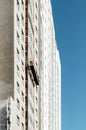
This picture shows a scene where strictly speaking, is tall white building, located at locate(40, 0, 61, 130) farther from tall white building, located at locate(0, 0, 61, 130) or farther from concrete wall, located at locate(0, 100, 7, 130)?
concrete wall, located at locate(0, 100, 7, 130)

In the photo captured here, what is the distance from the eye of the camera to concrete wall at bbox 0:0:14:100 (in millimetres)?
83938

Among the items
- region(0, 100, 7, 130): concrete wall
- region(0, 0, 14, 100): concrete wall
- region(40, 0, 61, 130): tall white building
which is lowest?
region(0, 100, 7, 130): concrete wall

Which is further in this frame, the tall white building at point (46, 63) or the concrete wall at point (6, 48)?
the tall white building at point (46, 63)

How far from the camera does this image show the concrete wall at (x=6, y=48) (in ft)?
275

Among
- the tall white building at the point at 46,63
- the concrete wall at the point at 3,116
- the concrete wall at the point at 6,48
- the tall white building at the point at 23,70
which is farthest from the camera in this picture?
the tall white building at the point at 46,63

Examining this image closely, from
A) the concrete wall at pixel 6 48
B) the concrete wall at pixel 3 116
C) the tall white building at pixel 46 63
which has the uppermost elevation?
the tall white building at pixel 46 63

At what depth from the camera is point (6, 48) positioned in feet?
285

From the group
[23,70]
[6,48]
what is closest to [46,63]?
[23,70]

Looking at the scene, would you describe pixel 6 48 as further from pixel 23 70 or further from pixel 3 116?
pixel 3 116

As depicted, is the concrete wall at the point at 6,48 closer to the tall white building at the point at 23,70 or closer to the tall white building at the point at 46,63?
the tall white building at the point at 23,70

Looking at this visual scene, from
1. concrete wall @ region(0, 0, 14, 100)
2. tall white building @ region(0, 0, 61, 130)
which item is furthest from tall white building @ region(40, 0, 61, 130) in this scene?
concrete wall @ region(0, 0, 14, 100)

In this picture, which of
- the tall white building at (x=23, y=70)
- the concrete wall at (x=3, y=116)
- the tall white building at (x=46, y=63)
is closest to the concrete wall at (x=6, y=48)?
the tall white building at (x=23, y=70)

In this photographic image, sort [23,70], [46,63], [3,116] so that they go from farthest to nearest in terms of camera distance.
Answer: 1. [46,63]
2. [23,70]
3. [3,116]

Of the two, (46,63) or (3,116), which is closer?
(3,116)
